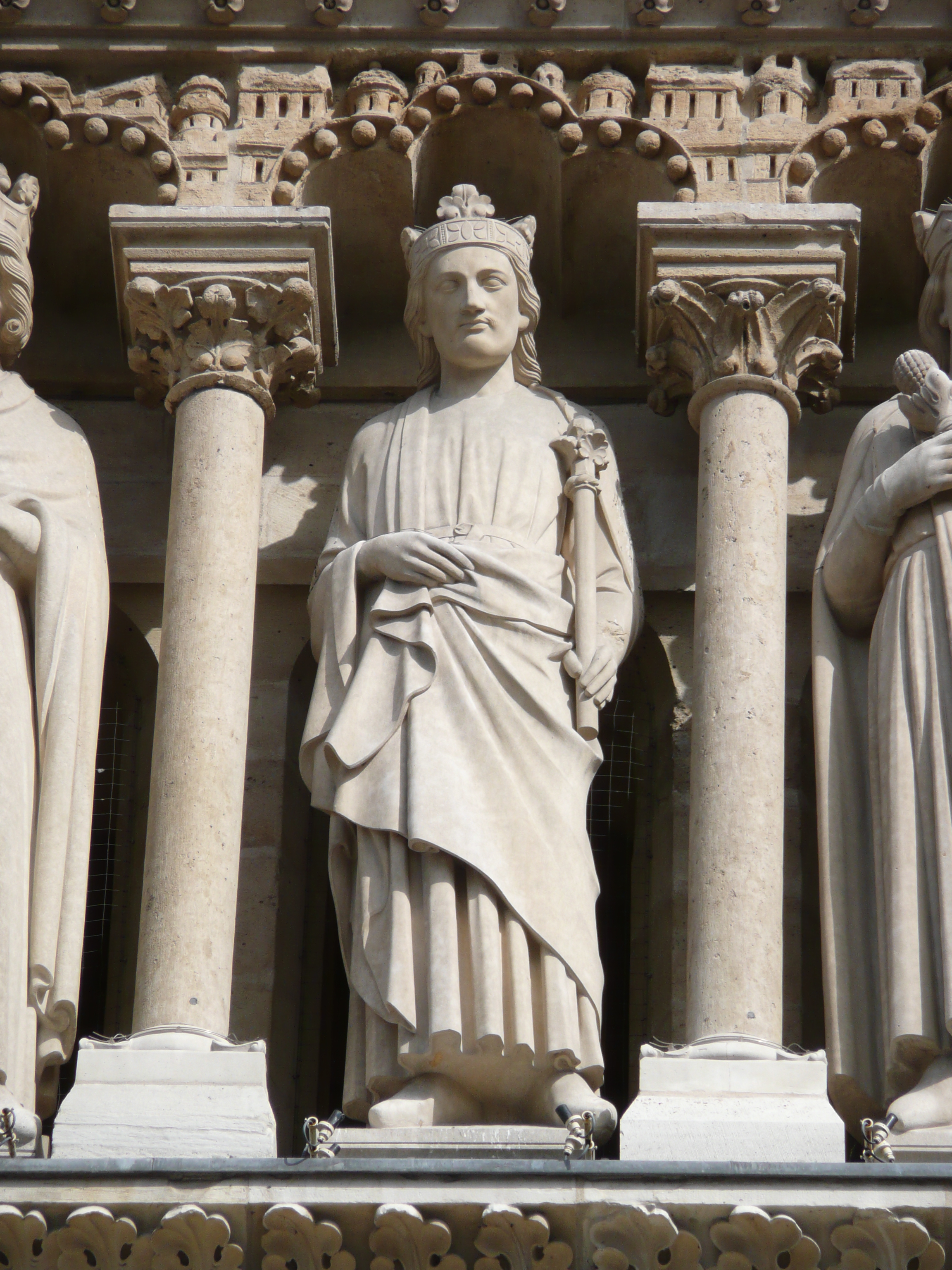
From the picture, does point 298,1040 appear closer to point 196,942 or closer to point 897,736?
point 196,942

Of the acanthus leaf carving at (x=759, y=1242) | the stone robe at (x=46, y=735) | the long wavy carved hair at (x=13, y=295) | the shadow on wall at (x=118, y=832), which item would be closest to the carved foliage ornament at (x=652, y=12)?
the long wavy carved hair at (x=13, y=295)

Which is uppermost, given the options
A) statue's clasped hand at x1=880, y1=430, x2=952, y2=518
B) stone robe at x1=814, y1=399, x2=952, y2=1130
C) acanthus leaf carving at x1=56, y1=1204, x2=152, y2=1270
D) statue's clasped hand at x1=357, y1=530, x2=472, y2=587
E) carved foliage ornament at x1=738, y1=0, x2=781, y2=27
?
carved foliage ornament at x1=738, y1=0, x2=781, y2=27

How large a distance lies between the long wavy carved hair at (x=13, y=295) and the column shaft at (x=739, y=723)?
2120mm

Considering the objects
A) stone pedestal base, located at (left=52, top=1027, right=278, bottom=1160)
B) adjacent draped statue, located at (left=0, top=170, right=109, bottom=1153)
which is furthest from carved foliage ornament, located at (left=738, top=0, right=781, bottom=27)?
stone pedestal base, located at (left=52, top=1027, right=278, bottom=1160)

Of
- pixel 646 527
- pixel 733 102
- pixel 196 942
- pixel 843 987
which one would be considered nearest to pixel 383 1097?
pixel 196 942

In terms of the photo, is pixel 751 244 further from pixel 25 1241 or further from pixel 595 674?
pixel 25 1241

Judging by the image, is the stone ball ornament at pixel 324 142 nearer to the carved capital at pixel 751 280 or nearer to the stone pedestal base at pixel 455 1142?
the carved capital at pixel 751 280

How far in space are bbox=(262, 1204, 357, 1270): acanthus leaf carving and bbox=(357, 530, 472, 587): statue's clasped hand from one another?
2072mm

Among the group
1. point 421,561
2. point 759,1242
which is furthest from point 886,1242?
point 421,561

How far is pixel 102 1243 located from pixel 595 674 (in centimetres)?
221

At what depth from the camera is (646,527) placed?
9750 millimetres

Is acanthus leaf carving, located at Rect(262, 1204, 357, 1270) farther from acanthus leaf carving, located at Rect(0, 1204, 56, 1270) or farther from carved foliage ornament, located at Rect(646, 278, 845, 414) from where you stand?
carved foliage ornament, located at Rect(646, 278, 845, 414)

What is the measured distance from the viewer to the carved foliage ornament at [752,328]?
9.12 metres

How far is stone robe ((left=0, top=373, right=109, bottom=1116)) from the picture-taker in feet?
26.6
